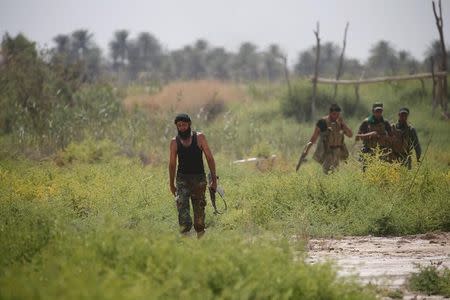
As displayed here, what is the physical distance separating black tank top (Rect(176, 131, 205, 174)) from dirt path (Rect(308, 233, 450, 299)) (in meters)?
1.72

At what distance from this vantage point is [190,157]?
8.41 meters

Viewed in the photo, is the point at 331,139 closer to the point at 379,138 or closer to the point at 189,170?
the point at 379,138

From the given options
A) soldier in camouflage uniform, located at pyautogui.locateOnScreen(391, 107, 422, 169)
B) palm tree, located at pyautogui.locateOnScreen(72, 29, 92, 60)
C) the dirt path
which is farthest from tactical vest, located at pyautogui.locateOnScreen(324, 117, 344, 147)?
palm tree, located at pyautogui.locateOnScreen(72, 29, 92, 60)

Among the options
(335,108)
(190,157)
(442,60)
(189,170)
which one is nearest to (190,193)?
(189,170)

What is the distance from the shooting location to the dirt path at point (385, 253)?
7.32 m

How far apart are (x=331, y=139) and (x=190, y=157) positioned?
4.79m

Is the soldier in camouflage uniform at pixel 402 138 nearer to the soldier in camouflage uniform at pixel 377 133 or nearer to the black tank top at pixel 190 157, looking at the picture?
the soldier in camouflage uniform at pixel 377 133

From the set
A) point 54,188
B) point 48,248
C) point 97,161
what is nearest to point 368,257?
point 48,248

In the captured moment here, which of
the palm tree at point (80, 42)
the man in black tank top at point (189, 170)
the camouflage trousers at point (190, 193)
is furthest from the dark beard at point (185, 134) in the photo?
the palm tree at point (80, 42)

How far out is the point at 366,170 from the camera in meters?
11.4

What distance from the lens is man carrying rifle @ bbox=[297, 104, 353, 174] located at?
41.2ft

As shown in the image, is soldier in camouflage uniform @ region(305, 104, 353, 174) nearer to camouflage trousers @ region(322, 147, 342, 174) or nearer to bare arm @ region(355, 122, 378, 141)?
camouflage trousers @ region(322, 147, 342, 174)

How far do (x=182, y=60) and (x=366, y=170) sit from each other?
77.5m

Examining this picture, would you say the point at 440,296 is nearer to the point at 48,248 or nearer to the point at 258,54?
the point at 48,248
